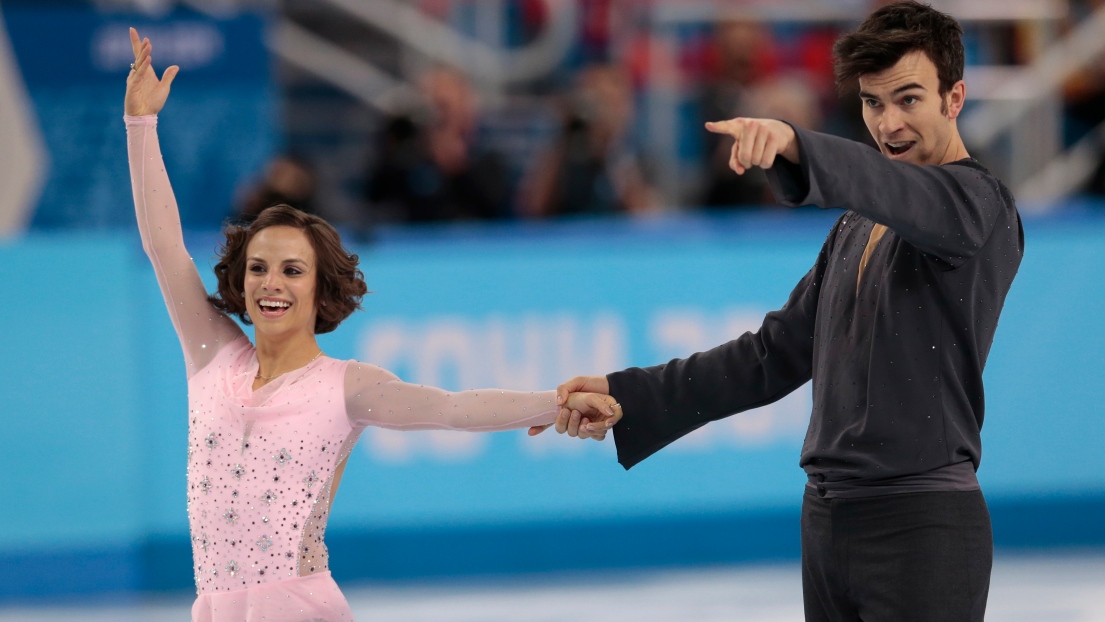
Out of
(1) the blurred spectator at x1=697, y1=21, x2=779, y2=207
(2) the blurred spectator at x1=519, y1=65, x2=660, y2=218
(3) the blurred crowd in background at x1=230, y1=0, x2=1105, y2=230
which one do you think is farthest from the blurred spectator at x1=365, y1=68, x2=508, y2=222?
(1) the blurred spectator at x1=697, y1=21, x2=779, y2=207

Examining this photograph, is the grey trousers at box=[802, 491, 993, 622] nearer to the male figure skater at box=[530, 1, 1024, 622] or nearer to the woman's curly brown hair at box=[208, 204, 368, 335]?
the male figure skater at box=[530, 1, 1024, 622]

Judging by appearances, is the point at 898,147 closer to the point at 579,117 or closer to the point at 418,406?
the point at 418,406

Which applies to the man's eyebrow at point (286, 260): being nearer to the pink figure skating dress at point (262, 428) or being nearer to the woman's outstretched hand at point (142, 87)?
the pink figure skating dress at point (262, 428)

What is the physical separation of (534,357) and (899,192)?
363 cm

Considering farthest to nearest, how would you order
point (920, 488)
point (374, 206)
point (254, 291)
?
1. point (374, 206)
2. point (254, 291)
3. point (920, 488)

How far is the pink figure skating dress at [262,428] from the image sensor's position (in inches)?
115

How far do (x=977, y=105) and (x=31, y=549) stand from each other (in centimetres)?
564

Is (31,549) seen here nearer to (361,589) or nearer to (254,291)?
(361,589)

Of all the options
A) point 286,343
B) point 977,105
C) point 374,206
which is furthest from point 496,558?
point 977,105

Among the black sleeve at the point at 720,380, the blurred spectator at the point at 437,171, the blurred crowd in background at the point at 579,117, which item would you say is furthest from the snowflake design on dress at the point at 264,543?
the blurred spectator at the point at 437,171

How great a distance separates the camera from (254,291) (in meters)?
3.02

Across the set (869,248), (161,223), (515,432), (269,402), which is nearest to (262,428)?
(269,402)

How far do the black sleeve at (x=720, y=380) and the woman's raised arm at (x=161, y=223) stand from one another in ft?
3.18

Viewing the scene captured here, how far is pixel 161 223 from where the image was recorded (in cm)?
308
